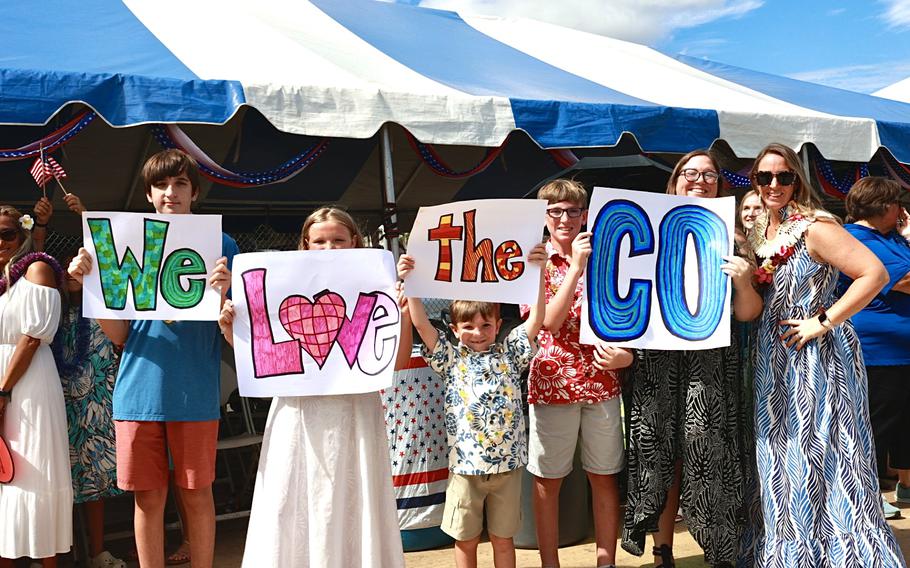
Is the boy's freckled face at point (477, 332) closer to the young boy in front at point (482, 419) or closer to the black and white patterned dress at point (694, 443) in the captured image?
the young boy in front at point (482, 419)

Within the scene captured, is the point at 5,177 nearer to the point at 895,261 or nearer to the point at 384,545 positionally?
the point at 384,545

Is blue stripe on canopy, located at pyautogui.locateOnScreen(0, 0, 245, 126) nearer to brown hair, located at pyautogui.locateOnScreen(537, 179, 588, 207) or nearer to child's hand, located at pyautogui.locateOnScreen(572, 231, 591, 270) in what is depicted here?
brown hair, located at pyautogui.locateOnScreen(537, 179, 588, 207)

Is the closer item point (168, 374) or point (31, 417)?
point (168, 374)

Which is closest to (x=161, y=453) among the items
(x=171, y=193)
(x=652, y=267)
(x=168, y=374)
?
(x=168, y=374)

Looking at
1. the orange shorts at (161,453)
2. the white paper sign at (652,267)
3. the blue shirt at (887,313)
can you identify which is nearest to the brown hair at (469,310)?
the white paper sign at (652,267)

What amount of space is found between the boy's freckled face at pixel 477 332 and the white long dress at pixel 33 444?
1.76 metres

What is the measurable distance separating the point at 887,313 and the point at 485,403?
2768 millimetres

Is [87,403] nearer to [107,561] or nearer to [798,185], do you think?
[107,561]

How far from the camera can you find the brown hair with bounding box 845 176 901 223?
4246 mm

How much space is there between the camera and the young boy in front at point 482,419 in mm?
2980

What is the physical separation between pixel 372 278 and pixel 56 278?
168 centimetres

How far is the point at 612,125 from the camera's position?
4.89 meters

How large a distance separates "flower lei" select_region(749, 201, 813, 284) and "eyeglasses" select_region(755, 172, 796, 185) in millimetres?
95

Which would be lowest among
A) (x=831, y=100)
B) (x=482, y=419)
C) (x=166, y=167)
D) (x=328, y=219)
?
(x=482, y=419)
